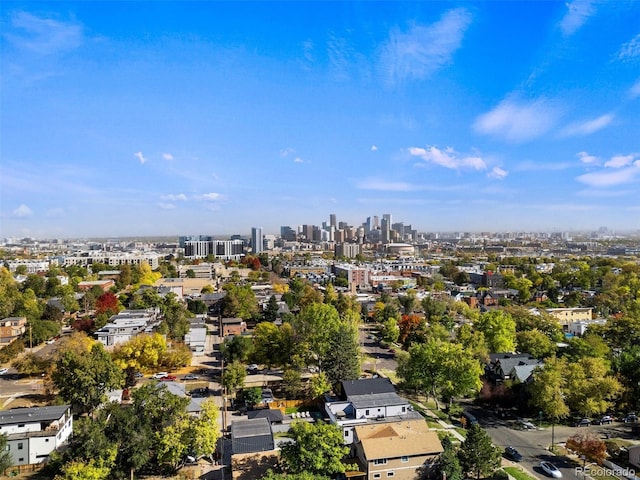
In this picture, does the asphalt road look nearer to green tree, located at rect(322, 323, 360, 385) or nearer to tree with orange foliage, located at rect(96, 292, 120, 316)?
green tree, located at rect(322, 323, 360, 385)

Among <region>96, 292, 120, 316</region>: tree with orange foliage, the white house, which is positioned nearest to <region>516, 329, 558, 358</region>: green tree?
the white house

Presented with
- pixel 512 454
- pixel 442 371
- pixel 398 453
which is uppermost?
pixel 442 371

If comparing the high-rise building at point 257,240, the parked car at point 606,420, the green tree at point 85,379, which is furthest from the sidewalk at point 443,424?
the high-rise building at point 257,240

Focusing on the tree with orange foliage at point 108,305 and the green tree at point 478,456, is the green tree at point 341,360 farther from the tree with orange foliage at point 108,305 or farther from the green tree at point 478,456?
the tree with orange foliage at point 108,305

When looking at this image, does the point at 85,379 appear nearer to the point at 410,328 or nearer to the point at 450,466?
the point at 450,466

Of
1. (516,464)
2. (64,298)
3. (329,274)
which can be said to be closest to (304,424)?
(516,464)

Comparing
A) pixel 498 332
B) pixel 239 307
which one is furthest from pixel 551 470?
pixel 239 307
